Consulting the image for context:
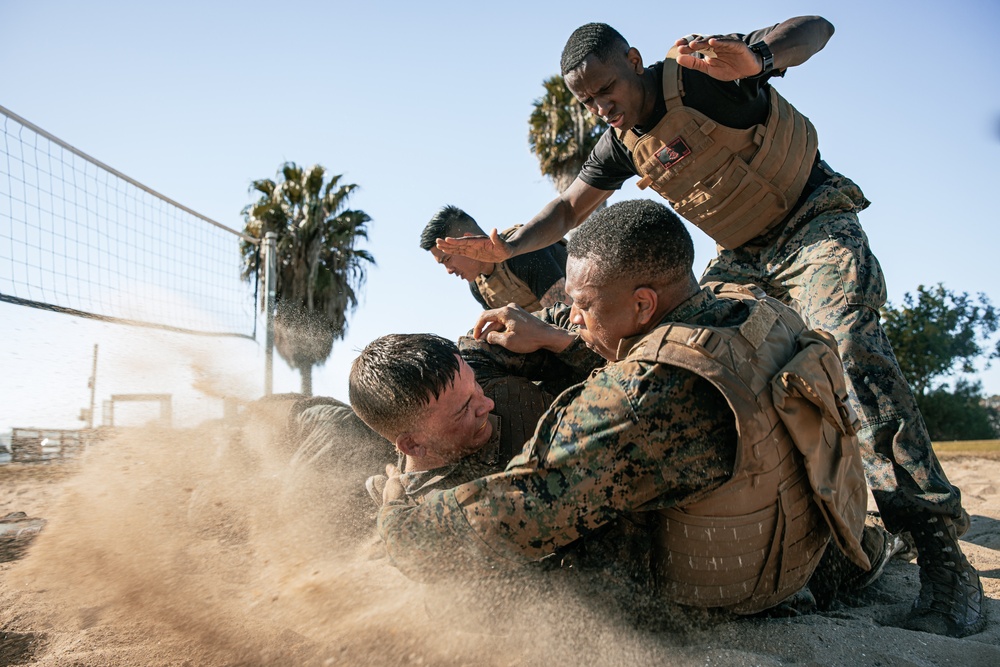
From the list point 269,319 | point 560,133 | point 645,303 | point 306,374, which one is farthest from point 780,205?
point 560,133

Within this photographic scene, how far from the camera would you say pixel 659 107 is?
3389 mm

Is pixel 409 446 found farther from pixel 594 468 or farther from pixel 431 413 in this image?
pixel 594 468

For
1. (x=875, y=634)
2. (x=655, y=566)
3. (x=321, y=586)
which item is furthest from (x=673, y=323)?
(x=321, y=586)

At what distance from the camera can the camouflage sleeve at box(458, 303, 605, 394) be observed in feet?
9.84

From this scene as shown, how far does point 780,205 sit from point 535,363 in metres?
1.38

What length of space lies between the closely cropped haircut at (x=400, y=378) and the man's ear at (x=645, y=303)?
77 centimetres

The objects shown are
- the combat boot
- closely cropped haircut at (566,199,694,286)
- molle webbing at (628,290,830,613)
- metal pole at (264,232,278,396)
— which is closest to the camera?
molle webbing at (628,290,830,613)

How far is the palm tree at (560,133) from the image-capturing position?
16297mm

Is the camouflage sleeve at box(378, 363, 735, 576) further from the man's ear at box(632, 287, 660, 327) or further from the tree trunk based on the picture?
the tree trunk

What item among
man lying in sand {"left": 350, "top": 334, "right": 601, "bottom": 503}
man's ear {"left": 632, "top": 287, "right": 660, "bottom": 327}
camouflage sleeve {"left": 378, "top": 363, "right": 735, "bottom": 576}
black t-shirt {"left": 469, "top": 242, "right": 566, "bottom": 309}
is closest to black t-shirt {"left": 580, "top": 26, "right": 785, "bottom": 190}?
man's ear {"left": 632, "top": 287, "right": 660, "bottom": 327}

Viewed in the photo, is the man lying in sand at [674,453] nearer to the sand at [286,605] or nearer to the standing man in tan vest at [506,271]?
the sand at [286,605]

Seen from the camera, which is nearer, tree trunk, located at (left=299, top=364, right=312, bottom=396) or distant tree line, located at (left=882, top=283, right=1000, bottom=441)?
tree trunk, located at (left=299, top=364, right=312, bottom=396)

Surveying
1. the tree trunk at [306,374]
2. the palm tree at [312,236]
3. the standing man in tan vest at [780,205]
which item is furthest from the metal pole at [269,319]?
the palm tree at [312,236]

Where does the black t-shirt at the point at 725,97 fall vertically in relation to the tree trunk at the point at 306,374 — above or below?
above
